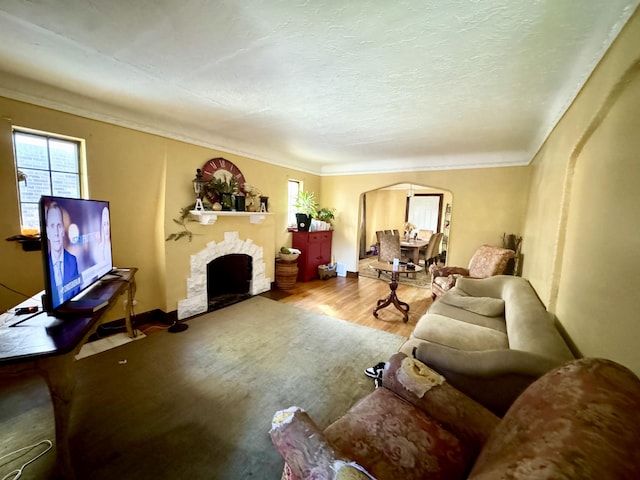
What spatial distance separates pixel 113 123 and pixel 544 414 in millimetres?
3879

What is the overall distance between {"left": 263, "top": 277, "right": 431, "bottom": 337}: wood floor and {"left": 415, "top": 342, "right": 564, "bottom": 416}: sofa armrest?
1.68m

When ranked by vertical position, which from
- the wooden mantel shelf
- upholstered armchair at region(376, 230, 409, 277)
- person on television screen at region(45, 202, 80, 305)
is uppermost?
the wooden mantel shelf

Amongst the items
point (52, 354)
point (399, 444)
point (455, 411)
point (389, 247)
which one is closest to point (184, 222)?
point (52, 354)

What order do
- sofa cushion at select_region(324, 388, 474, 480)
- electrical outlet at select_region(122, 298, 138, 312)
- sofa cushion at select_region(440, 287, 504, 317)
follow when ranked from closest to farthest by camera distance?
1. sofa cushion at select_region(324, 388, 474, 480)
2. sofa cushion at select_region(440, 287, 504, 317)
3. electrical outlet at select_region(122, 298, 138, 312)

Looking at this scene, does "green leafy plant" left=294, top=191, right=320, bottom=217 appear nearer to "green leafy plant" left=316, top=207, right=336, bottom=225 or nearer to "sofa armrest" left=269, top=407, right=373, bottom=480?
"green leafy plant" left=316, top=207, right=336, bottom=225

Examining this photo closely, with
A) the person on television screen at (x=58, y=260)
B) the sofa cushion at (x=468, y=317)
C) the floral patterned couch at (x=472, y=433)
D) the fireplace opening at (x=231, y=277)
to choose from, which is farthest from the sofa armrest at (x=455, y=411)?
the fireplace opening at (x=231, y=277)

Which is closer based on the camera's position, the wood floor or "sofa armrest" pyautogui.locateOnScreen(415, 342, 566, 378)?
"sofa armrest" pyautogui.locateOnScreen(415, 342, 566, 378)

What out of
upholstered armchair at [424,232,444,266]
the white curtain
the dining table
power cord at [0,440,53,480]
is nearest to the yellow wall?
power cord at [0,440,53,480]

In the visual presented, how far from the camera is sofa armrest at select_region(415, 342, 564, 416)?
3.93 feet

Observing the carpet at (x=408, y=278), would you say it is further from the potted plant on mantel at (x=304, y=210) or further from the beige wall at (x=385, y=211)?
the beige wall at (x=385, y=211)

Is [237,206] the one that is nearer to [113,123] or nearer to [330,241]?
[113,123]

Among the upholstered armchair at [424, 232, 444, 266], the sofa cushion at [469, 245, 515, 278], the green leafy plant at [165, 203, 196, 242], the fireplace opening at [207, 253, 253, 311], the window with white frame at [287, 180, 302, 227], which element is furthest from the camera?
the upholstered armchair at [424, 232, 444, 266]

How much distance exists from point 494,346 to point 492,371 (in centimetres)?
67

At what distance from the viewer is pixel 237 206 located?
12.2ft
